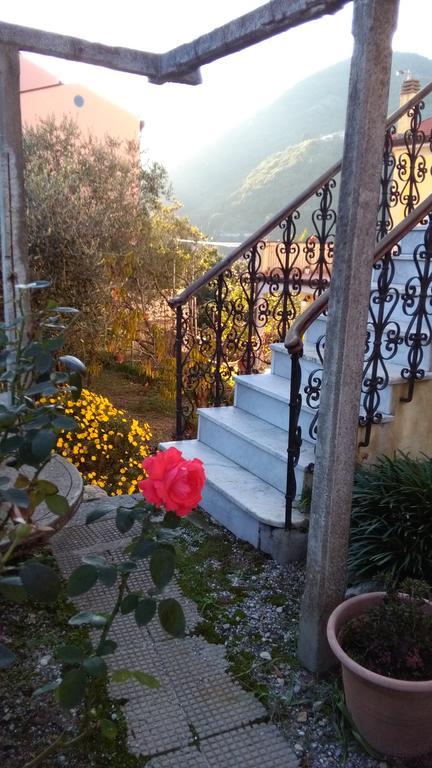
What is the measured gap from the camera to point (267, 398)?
12.9 ft

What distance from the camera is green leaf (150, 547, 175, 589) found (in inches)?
53.5

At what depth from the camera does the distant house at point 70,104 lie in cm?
1144

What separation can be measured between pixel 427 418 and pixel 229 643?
5.40 ft

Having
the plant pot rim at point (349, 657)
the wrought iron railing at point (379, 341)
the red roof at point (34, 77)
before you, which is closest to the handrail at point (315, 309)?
the wrought iron railing at point (379, 341)

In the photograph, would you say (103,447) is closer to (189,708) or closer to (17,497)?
(189,708)

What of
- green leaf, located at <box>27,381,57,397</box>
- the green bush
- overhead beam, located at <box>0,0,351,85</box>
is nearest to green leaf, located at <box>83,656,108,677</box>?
green leaf, located at <box>27,381,57,397</box>

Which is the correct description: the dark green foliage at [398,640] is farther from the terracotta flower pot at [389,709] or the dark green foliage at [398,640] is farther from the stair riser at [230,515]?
the stair riser at [230,515]

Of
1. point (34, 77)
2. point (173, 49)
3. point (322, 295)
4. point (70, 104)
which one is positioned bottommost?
point (322, 295)

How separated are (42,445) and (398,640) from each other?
1.32 metres

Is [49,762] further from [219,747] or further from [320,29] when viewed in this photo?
[320,29]

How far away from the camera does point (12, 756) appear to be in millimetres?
1860

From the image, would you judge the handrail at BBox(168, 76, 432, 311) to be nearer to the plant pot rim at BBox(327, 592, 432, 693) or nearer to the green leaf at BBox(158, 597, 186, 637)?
the plant pot rim at BBox(327, 592, 432, 693)

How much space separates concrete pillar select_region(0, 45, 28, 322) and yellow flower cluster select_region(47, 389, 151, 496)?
3.51ft

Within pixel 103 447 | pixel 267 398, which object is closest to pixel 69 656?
pixel 267 398
